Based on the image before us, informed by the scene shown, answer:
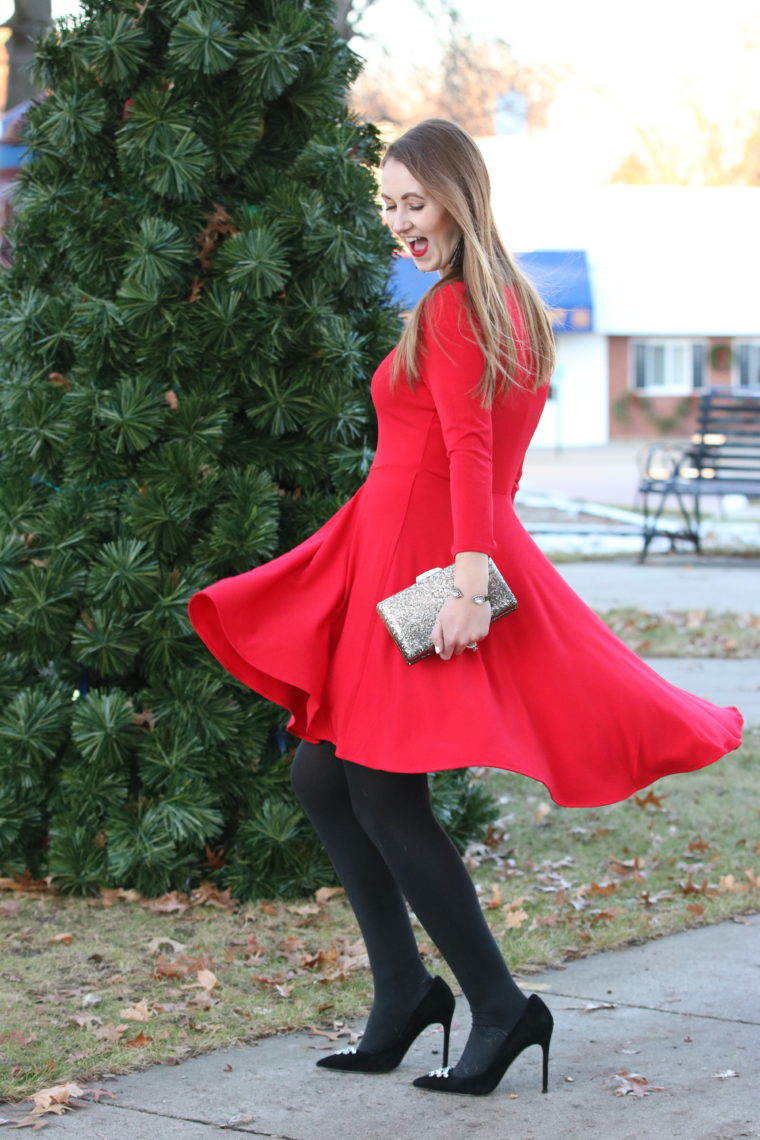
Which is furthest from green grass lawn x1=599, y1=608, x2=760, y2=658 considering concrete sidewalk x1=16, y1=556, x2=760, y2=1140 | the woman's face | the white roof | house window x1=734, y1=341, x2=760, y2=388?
house window x1=734, y1=341, x2=760, y2=388

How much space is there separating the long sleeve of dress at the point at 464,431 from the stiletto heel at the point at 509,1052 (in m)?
0.97

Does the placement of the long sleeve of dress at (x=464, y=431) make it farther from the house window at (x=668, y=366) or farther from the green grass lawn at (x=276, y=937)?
the house window at (x=668, y=366)

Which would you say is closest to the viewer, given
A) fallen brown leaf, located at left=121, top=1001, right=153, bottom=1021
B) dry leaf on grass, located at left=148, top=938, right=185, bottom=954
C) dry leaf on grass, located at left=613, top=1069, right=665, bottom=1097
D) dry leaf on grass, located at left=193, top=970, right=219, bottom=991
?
dry leaf on grass, located at left=613, top=1069, right=665, bottom=1097

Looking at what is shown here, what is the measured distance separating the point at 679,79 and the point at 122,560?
47.1 m

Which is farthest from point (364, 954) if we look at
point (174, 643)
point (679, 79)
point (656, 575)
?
point (679, 79)

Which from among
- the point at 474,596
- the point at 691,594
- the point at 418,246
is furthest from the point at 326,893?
the point at 691,594

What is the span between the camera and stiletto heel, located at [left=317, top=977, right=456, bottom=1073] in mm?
3301

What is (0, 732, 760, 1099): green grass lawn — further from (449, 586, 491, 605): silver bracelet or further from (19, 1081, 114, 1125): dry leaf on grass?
(449, 586, 491, 605): silver bracelet

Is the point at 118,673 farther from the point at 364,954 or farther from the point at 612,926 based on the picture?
the point at 612,926

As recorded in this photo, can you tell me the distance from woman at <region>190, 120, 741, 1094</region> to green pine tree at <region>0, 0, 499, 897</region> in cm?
135

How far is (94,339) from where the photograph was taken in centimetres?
457

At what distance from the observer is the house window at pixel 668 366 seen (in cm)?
4128

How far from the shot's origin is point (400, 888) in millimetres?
3197

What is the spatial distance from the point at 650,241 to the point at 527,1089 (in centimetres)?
3713
